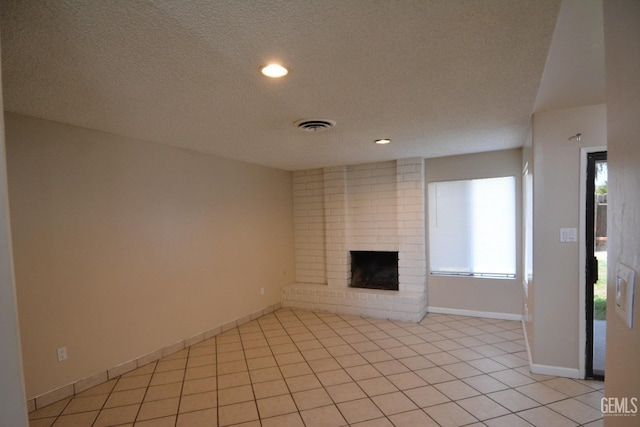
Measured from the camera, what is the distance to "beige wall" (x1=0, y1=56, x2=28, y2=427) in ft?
2.32

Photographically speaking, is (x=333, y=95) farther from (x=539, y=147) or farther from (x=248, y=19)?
(x=539, y=147)

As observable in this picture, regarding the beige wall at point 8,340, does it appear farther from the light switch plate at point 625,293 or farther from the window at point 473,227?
the window at point 473,227

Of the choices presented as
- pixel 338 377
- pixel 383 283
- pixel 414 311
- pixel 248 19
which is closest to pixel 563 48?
pixel 248 19

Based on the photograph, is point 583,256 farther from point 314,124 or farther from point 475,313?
point 314,124

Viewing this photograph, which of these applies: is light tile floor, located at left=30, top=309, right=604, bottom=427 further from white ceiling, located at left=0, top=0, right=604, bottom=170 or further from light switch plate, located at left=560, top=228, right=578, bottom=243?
white ceiling, located at left=0, top=0, right=604, bottom=170

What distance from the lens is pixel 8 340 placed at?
72 cm

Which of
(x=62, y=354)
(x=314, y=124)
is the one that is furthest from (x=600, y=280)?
(x=62, y=354)

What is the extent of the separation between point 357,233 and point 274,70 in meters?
3.60

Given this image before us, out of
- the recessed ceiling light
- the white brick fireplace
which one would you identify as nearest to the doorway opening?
the white brick fireplace

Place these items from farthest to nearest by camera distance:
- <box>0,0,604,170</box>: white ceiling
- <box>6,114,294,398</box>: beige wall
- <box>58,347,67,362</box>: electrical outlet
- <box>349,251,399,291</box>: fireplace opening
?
<box>349,251,399,291</box>: fireplace opening → <box>58,347,67,362</box>: electrical outlet → <box>6,114,294,398</box>: beige wall → <box>0,0,604,170</box>: white ceiling

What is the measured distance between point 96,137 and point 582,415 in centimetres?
439

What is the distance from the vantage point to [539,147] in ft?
8.88

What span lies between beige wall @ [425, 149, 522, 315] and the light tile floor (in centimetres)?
54

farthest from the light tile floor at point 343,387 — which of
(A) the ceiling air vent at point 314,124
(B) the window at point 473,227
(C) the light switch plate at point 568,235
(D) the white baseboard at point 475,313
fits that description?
(A) the ceiling air vent at point 314,124
